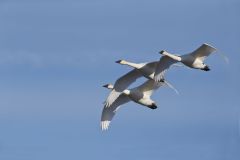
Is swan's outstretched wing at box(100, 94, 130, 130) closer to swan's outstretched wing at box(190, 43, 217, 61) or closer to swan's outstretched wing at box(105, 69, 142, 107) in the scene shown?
swan's outstretched wing at box(105, 69, 142, 107)

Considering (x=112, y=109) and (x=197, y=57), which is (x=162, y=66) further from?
(x=112, y=109)

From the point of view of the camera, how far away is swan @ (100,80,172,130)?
311 feet

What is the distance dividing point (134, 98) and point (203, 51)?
26.1 feet

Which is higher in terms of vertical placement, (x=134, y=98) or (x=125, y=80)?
(x=125, y=80)

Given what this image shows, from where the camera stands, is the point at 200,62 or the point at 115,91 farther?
the point at 115,91

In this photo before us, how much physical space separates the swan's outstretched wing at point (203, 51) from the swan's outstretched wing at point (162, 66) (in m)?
1.82

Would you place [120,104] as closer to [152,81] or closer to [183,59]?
[152,81]

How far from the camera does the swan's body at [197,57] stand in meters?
89.5

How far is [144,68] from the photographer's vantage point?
9319cm

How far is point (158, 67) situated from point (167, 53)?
3.97 feet

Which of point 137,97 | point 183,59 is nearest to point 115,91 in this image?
point 137,97

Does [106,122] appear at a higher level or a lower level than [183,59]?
lower

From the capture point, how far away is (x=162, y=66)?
91.0 metres

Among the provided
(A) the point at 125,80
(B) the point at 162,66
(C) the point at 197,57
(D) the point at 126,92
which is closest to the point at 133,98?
(D) the point at 126,92
